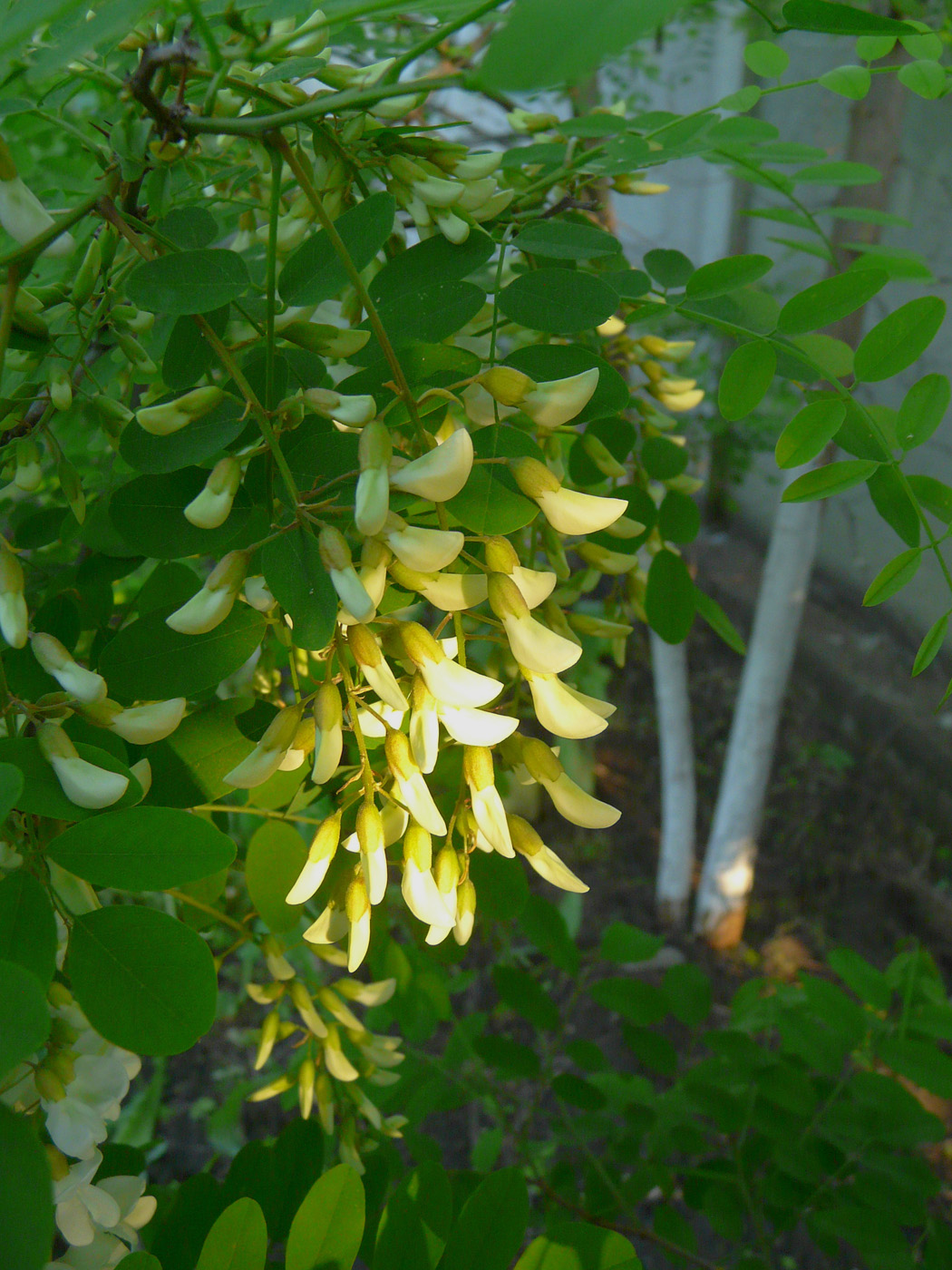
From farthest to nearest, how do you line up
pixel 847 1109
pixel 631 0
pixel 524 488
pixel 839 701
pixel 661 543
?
pixel 839 701
pixel 847 1109
pixel 661 543
pixel 524 488
pixel 631 0

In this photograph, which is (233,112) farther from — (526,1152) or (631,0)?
(526,1152)

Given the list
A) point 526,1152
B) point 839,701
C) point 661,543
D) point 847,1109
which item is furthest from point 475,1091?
point 839,701

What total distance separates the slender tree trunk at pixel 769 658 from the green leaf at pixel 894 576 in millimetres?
824

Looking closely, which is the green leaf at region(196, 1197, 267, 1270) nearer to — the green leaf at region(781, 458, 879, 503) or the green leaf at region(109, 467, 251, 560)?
the green leaf at region(109, 467, 251, 560)

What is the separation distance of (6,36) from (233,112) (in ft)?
0.52

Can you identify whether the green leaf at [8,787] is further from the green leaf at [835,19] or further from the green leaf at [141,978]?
the green leaf at [835,19]

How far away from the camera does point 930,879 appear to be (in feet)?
5.86


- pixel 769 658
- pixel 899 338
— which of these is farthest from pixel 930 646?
pixel 769 658

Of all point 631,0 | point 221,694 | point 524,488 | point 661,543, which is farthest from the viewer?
point 661,543

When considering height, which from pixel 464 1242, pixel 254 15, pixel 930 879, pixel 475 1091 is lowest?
pixel 930 879

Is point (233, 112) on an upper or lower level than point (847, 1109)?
upper

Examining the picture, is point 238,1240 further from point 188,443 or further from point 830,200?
point 830,200

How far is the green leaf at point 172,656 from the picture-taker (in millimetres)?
338

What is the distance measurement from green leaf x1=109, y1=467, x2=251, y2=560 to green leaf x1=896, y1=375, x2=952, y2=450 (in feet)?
1.01
